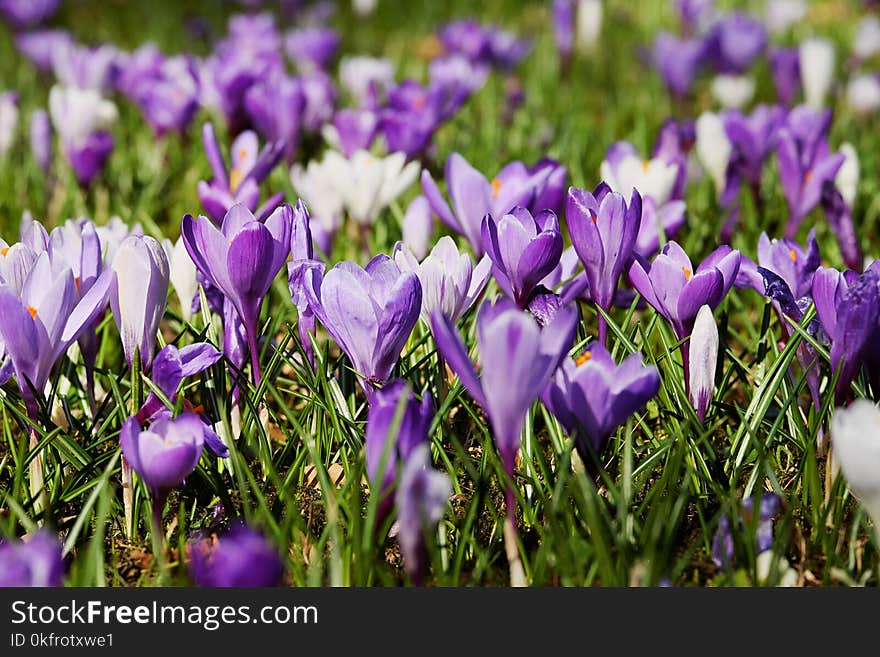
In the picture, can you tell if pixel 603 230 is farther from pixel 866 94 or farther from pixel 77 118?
pixel 866 94

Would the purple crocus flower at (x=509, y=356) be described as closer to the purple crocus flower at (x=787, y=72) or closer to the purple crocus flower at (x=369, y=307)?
the purple crocus flower at (x=369, y=307)

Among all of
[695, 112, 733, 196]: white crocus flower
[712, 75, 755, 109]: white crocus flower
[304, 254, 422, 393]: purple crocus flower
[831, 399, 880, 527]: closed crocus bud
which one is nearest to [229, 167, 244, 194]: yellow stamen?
[304, 254, 422, 393]: purple crocus flower

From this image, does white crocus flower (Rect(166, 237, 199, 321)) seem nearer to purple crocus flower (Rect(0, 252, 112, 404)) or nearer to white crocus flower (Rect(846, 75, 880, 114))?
purple crocus flower (Rect(0, 252, 112, 404))

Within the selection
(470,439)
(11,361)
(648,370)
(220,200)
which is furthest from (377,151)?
(648,370)

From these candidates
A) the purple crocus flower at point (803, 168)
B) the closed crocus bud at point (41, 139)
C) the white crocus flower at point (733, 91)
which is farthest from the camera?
the white crocus flower at point (733, 91)

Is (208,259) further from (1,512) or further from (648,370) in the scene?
(648,370)

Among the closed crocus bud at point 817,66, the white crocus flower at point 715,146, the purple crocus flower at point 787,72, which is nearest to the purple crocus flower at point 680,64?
the purple crocus flower at point 787,72
